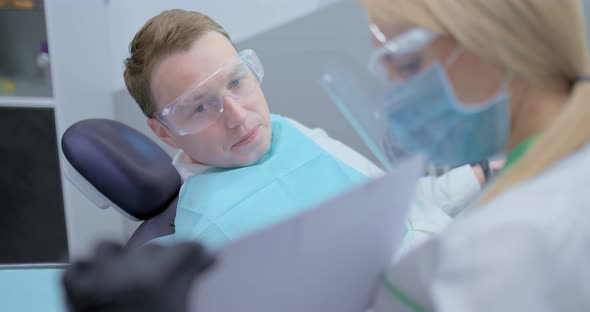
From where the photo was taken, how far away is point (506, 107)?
606 millimetres

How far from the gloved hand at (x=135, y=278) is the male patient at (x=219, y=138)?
1.67 ft

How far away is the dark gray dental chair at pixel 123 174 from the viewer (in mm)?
1208

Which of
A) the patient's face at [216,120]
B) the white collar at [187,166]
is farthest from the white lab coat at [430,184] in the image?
the patient's face at [216,120]

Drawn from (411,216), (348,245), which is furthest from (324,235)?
(411,216)

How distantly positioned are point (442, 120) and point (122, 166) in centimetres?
89

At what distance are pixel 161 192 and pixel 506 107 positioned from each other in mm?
989

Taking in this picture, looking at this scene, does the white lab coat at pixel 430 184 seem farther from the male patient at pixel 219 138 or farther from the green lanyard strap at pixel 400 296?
the green lanyard strap at pixel 400 296

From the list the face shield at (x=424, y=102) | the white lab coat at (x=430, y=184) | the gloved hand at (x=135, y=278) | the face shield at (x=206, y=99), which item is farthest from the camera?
the white lab coat at (x=430, y=184)

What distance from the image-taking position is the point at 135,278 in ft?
1.59

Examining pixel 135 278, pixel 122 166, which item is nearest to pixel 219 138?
pixel 122 166

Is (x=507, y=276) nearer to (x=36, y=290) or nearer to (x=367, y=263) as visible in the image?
(x=367, y=263)

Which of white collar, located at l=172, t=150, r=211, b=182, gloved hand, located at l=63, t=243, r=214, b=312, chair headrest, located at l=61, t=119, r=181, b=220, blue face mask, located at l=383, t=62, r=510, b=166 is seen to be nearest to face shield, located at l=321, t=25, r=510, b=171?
blue face mask, located at l=383, t=62, r=510, b=166

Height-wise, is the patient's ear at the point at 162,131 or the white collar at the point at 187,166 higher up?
the patient's ear at the point at 162,131

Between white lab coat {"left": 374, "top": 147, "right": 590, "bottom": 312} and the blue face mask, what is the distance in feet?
0.38
